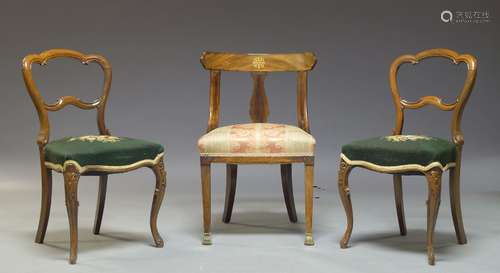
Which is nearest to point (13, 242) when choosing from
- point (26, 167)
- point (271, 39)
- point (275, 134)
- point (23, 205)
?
point (23, 205)

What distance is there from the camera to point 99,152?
4.33m

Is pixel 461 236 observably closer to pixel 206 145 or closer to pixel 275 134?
pixel 275 134

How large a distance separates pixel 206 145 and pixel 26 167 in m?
2.43

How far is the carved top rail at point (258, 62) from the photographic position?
5.02 metres

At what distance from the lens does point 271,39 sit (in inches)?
277

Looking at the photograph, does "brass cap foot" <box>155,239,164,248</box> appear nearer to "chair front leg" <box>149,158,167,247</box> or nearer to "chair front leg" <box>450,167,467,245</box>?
"chair front leg" <box>149,158,167,247</box>

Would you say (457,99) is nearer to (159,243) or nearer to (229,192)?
(229,192)

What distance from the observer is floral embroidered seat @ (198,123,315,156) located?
4.60m

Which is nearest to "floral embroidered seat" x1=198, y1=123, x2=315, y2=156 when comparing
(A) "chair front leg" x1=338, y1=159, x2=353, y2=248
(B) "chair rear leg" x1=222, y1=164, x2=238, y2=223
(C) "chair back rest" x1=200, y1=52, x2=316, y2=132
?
(A) "chair front leg" x1=338, y1=159, x2=353, y2=248

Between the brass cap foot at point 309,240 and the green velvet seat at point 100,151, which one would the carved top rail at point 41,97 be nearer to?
the green velvet seat at point 100,151

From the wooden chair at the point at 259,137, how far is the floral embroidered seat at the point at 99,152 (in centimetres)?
30

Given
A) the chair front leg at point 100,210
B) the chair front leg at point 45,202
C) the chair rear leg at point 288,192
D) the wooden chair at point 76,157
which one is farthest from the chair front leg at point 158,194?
the chair rear leg at point 288,192

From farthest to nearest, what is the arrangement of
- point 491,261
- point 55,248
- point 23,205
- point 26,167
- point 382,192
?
point 26,167 → point 382,192 → point 23,205 → point 55,248 → point 491,261

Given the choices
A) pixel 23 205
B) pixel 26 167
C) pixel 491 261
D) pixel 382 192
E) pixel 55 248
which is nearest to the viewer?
pixel 491 261
